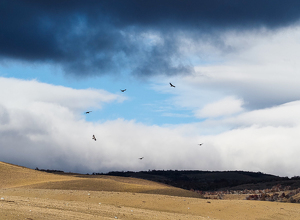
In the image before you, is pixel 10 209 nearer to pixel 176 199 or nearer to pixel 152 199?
pixel 152 199

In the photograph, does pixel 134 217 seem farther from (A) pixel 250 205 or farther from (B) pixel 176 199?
(A) pixel 250 205

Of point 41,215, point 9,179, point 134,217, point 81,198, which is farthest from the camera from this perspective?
point 9,179

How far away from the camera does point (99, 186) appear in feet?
109

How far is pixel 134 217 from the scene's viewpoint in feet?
61.1

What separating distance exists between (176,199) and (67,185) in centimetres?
1110

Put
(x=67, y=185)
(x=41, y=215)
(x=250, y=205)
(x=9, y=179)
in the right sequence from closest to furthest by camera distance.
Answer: (x=41, y=215) < (x=250, y=205) < (x=67, y=185) < (x=9, y=179)

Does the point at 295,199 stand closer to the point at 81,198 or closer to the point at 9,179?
the point at 81,198

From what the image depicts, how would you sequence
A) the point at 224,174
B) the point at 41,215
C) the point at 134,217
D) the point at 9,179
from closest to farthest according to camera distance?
the point at 41,215
the point at 134,217
the point at 9,179
the point at 224,174

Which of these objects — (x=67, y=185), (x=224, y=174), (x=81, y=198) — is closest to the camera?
(x=81, y=198)

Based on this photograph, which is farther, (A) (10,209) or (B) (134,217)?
(B) (134,217)

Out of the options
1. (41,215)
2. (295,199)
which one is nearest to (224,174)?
(295,199)

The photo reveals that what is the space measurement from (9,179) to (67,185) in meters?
8.97

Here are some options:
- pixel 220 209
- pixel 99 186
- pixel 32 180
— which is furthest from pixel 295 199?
pixel 32 180

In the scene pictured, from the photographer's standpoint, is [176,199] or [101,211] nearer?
[101,211]
